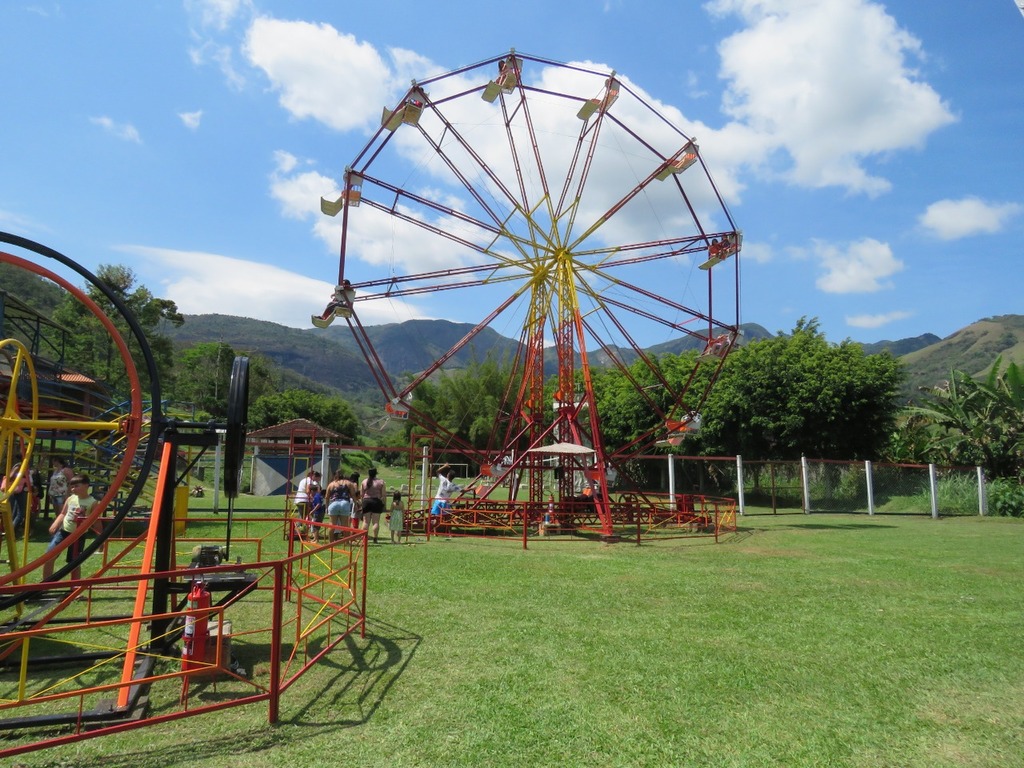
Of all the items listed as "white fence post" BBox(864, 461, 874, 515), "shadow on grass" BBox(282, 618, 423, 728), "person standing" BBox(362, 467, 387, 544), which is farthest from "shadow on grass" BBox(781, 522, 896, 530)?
"shadow on grass" BBox(282, 618, 423, 728)

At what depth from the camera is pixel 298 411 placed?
66.5 meters

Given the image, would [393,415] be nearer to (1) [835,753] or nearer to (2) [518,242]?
(2) [518,242]

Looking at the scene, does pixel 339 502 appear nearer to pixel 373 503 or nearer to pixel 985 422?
pixel 373 503

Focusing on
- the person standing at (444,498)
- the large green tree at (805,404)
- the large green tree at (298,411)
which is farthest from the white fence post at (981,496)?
the large green tree at (298,411)

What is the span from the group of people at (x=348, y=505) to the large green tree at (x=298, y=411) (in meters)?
47.5

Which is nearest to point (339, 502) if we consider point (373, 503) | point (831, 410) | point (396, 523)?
point (373, 503)

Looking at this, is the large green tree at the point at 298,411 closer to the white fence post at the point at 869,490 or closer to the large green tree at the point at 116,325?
the large green tree at the point at 116,325

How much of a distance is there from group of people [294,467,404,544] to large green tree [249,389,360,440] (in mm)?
47508

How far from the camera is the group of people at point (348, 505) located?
13.3m

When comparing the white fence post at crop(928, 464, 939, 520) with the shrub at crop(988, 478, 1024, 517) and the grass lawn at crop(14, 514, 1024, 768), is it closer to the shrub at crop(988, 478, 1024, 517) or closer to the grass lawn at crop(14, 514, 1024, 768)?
the shrub at crop(988, 478, 1024, 517)

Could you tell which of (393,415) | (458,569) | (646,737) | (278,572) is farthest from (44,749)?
(393,415)

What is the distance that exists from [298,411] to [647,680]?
212ft

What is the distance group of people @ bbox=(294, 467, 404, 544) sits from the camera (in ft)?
43.6

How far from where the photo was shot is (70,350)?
35.8 meters
